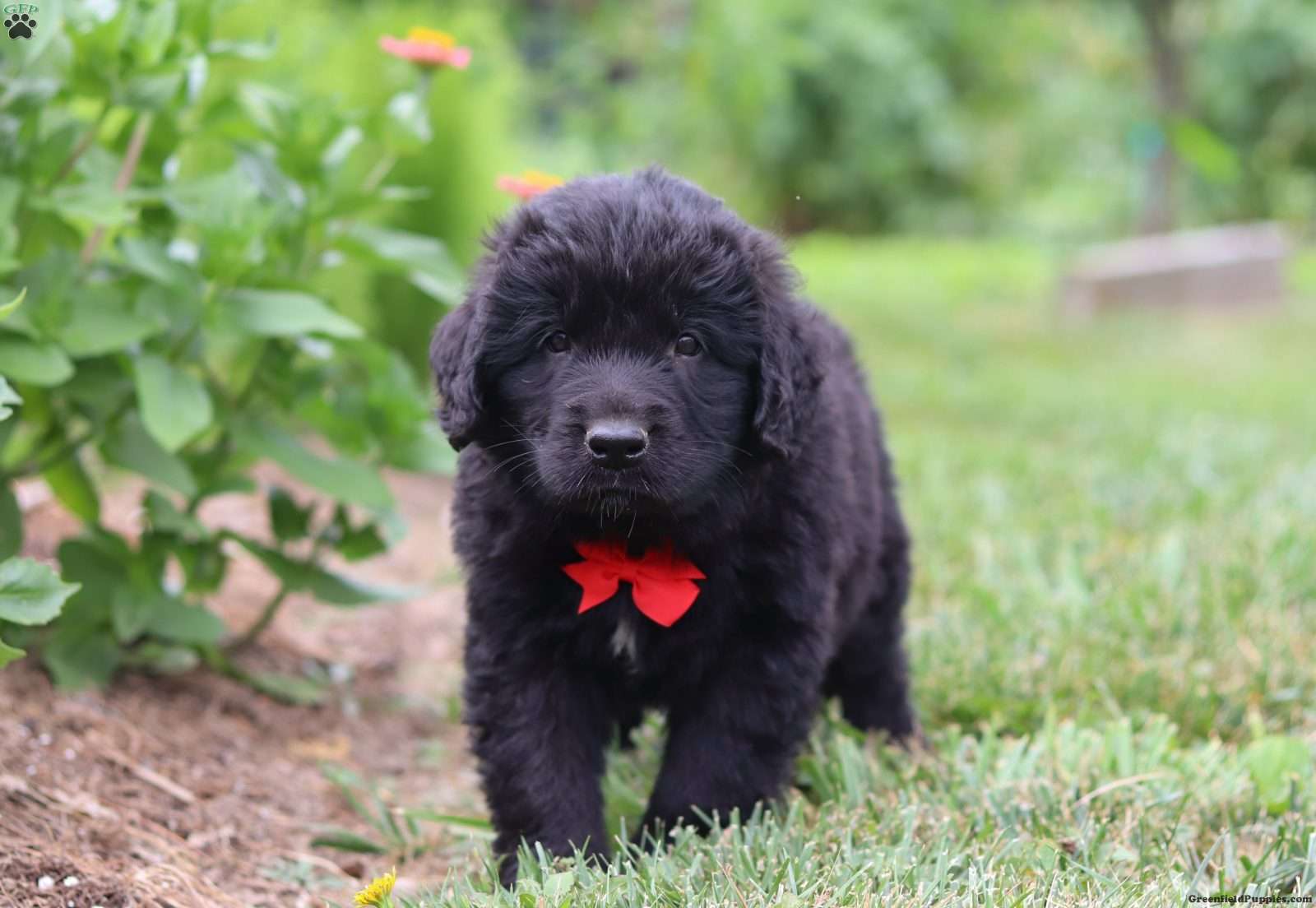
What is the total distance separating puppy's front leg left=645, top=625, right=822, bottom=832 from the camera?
262 cm

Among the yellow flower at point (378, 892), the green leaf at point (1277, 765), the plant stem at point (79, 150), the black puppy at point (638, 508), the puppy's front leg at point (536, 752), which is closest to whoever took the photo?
the yellow flower at point (378, 892)

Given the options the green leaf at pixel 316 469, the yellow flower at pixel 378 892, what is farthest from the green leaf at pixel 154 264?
the yellow flower at pixel 378 892

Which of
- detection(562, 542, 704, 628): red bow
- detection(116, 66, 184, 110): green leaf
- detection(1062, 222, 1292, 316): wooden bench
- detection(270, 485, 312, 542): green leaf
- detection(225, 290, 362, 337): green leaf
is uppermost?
detection(116, 66, 184, 110): green leaf

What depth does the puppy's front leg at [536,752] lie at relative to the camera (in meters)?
2.57

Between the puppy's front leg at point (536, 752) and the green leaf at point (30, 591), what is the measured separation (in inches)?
28.6

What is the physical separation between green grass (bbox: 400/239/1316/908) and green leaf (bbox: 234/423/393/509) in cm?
85

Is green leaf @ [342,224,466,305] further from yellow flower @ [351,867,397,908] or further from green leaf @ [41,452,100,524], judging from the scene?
yellow flower @ [351,867,397,908]

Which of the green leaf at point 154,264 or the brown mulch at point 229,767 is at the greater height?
the green leaf at point 154,264

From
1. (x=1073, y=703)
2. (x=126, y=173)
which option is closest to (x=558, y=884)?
(x=1073, y=703)

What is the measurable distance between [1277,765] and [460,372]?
1.80m

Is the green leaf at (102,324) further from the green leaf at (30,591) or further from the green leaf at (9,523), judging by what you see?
the green leaf at (30,591)

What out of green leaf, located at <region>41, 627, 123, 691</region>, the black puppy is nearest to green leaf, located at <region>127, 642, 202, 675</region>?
green leaf, located at <region>41, 627, 123, 691</region>

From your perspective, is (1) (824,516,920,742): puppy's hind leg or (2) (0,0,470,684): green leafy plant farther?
(1) (824,516,920,742): puppy's hind leg

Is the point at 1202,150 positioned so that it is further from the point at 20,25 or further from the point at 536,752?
the point at 536,752
